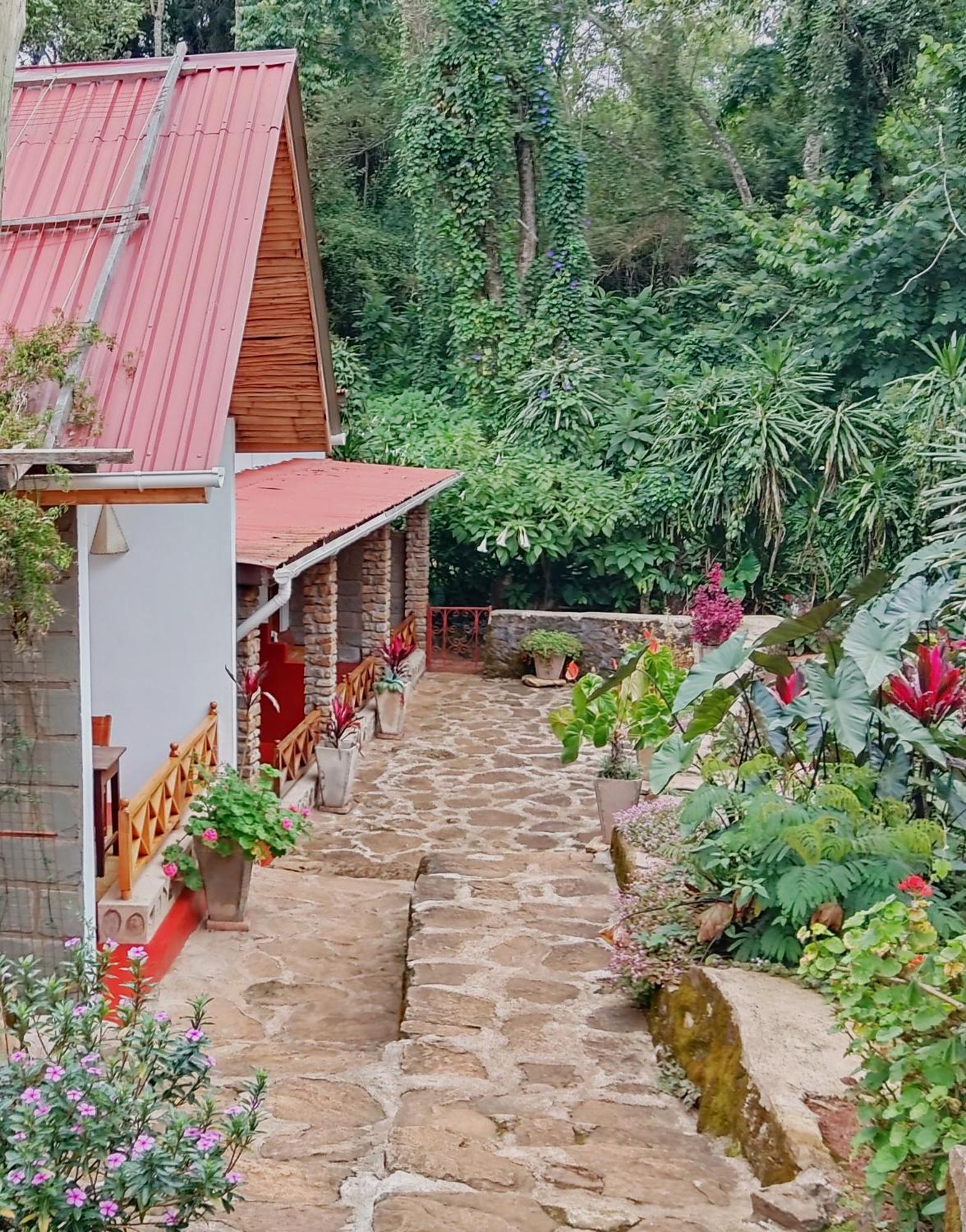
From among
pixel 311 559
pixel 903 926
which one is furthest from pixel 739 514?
pixel 903 926

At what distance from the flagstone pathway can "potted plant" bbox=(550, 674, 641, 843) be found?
559mm

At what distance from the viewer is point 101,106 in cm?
649

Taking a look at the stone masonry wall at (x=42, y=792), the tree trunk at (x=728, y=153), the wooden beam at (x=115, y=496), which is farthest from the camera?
the tree trunk at (x=728, y=153)

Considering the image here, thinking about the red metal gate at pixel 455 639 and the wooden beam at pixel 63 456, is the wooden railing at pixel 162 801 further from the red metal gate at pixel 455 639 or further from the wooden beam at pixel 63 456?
the red metal gate at pixel 455 639

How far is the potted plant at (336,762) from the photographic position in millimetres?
A: 10164

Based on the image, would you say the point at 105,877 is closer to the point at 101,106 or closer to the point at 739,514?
the point at 101,106

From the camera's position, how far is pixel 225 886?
262 inches

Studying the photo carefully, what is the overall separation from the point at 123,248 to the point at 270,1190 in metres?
4.29

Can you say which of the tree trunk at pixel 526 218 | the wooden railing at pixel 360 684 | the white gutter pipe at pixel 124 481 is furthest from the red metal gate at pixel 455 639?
the white gutter pipe at pixel 124 481

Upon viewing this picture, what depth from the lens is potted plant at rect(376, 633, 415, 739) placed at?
12656 mm

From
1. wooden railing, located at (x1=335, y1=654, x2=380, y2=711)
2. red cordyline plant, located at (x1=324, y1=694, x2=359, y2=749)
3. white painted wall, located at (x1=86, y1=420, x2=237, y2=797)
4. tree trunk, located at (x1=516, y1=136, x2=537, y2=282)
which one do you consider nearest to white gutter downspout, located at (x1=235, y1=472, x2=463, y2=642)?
white painted wall, located at (x1=86, y1=420, x2=237, y2=797)

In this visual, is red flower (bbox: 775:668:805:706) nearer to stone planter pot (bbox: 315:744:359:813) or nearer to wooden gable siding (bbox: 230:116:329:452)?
wooden gable siding (bbox: 230:116:329:452)

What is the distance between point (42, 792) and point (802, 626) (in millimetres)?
3505

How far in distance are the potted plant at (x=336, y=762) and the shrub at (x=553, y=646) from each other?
5.46m
